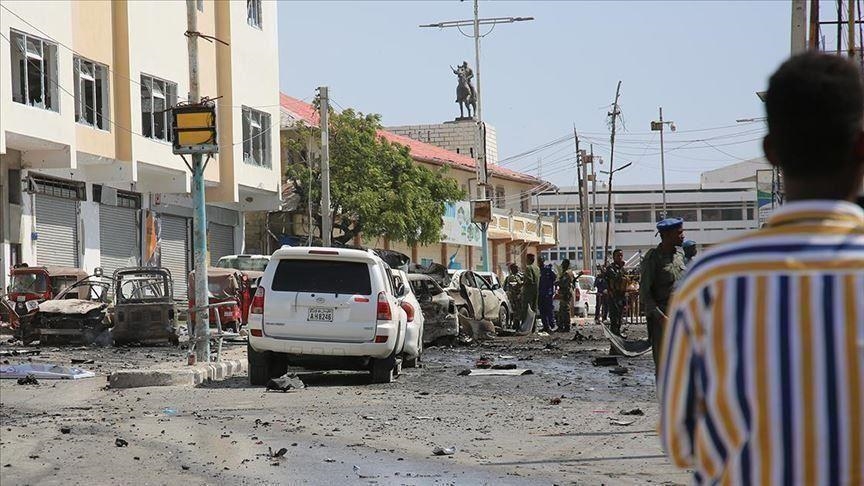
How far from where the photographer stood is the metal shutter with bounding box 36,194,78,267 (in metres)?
34.4

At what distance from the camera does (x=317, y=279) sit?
672 inches

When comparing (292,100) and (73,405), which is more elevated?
(292,100)

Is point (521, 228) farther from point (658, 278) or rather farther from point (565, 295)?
point (658, 278)

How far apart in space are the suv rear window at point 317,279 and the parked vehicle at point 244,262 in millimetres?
18153

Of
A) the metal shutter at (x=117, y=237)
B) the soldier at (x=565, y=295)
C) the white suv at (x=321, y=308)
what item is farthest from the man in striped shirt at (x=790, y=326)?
the metal shutter at (x=117, y=237)

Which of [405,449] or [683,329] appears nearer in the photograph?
[683,329]

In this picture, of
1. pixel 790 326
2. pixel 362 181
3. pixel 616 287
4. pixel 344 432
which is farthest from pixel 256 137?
pixel 790 326

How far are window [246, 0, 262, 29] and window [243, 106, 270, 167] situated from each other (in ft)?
9.74

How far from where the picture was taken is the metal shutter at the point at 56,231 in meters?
34.4

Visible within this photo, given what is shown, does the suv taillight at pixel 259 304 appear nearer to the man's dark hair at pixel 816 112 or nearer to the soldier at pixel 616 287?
the soldier at pixel 616 287

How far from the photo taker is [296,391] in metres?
16.4

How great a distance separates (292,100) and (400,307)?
45.1 m

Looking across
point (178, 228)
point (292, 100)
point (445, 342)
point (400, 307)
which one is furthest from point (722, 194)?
point (400, 307)

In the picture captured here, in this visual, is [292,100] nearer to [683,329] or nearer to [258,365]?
[258,365]
